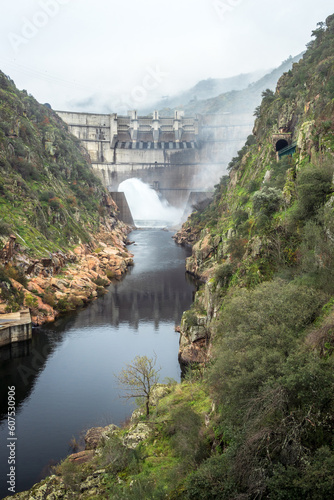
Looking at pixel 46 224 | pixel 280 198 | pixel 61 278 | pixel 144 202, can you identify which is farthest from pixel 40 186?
pixel 144 202

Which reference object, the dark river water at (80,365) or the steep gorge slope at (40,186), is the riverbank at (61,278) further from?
the steep gorge slope at (40,186)

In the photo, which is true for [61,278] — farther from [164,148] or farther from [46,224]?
[164,148]

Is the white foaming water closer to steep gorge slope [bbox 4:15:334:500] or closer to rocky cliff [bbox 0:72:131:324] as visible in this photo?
rocky cliff [bbox 0:72:131:324]

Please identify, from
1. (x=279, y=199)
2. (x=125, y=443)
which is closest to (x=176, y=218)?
(x=279, y=199)

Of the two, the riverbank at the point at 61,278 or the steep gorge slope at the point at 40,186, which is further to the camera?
the steep gorge slope at the point at 40,186

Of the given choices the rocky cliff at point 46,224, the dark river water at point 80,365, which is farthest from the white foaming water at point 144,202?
the dark river water at point 80,365

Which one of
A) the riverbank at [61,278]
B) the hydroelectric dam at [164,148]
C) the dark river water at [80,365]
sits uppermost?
the hydroelectric dam at [164,148]

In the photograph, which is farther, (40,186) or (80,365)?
(40,186)
